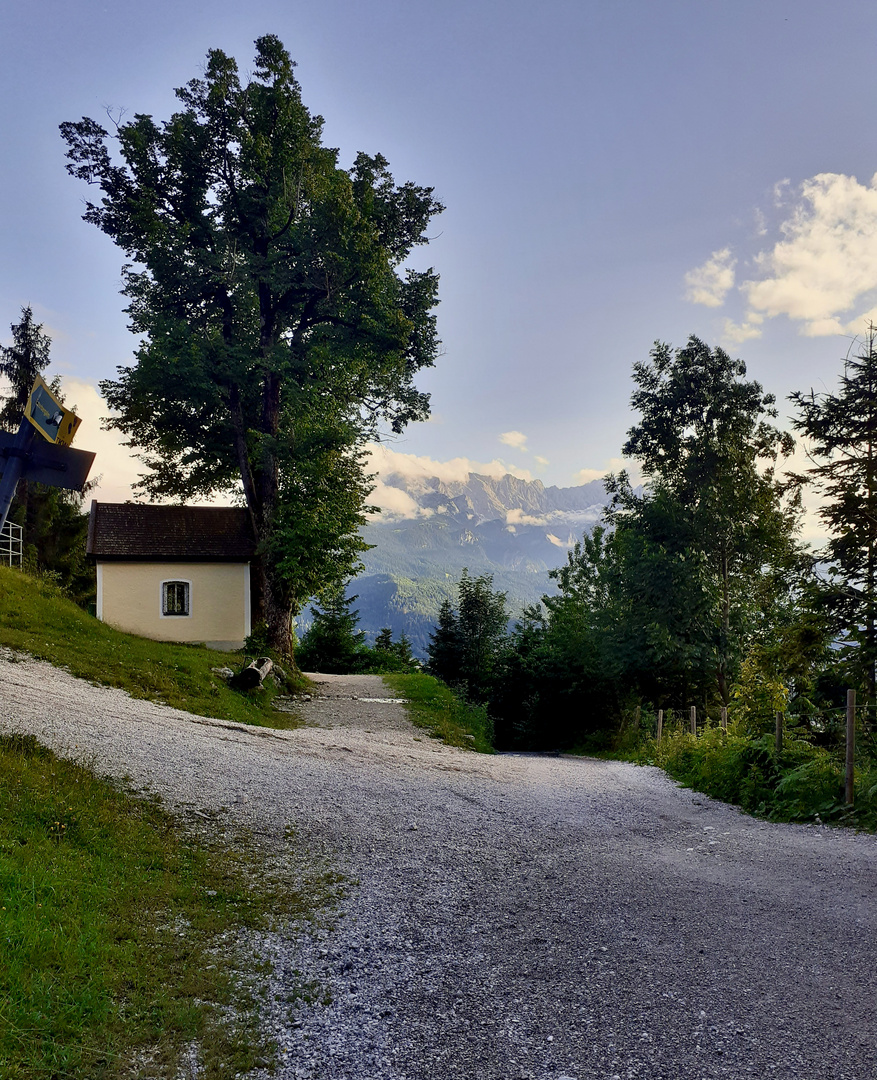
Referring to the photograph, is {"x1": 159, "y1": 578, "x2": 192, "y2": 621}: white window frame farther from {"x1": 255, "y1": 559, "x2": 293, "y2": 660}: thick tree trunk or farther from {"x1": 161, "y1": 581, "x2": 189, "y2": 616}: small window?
{"x1": 255, "y1": 559, "x2": 293, "y2": 660}: thick tree trunk

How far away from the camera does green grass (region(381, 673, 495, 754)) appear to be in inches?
766

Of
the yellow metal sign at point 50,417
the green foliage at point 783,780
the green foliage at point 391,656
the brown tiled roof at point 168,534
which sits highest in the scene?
the brown tiled roof at point 168,534

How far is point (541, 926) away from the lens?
5.46 metres

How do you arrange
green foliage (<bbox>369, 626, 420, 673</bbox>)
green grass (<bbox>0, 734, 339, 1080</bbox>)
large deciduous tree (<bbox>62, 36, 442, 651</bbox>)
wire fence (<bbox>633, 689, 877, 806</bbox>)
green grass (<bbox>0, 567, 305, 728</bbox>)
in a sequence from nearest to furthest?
green grass (<bbox>0, 734, 339, 1080</bbox>), wire fence (<bbox>633, 689, 877, 806</bbox>), green grass (<bbox>0, 567, 305, 728</bbox>), large deciduous tree (<bbox>62, 36, 442, 651</bbox>), green foliage (<bbox>369, 626, 420, 673</bbox>)

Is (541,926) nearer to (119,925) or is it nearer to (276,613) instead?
(119,925)

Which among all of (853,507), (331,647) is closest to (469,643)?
(331,647)

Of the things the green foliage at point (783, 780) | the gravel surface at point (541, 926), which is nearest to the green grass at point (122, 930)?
the gravel surface at point (541, 926)

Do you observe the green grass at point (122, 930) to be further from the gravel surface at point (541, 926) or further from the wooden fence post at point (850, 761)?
the wooden fence post at point (850, 761)

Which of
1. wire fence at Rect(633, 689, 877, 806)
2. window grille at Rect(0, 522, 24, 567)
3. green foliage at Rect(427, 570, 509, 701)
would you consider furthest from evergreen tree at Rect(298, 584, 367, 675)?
wire fence at Rect(633, 689, 877, 806)

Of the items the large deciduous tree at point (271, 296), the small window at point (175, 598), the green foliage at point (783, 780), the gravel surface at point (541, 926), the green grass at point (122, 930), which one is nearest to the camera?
the green grass at point (122, 930)

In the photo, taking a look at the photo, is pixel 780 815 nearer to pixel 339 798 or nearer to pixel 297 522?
pixel 339 798

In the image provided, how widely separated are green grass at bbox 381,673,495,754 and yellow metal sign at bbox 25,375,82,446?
569 inches

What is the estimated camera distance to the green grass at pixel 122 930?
3.52 metres

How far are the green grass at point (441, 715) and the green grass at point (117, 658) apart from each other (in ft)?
13.4
